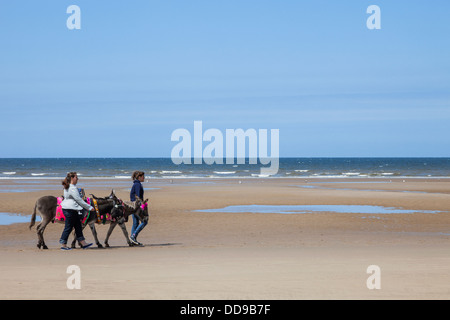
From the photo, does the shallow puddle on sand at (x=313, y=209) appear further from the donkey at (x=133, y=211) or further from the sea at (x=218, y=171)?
the sea at (x=218, y=171)

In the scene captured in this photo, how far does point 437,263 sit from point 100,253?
6.89m

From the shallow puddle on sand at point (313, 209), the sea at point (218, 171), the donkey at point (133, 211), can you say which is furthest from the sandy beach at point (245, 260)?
the sea at point (218, 171)

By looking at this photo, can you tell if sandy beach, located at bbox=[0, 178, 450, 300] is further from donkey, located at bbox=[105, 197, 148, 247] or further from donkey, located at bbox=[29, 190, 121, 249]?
donkey, located at bbox=[105, 197, 148, 247]

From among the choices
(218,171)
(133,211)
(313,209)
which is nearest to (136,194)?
(133,211)

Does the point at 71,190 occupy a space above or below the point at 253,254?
above

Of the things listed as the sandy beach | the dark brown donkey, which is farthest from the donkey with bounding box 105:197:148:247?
the sandy beach

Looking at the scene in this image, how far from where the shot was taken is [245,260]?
1148 cm

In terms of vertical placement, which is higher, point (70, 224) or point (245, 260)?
point (70, 224)

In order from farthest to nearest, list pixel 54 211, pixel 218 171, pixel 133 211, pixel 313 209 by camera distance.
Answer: pixel 218 171
pixel 313 209
pixel 133 211
pixel 54 211

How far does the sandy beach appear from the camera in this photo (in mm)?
8461

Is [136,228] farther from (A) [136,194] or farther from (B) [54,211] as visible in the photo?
(B) [54,211]

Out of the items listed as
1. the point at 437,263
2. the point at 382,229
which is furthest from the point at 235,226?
the point at 437,263
